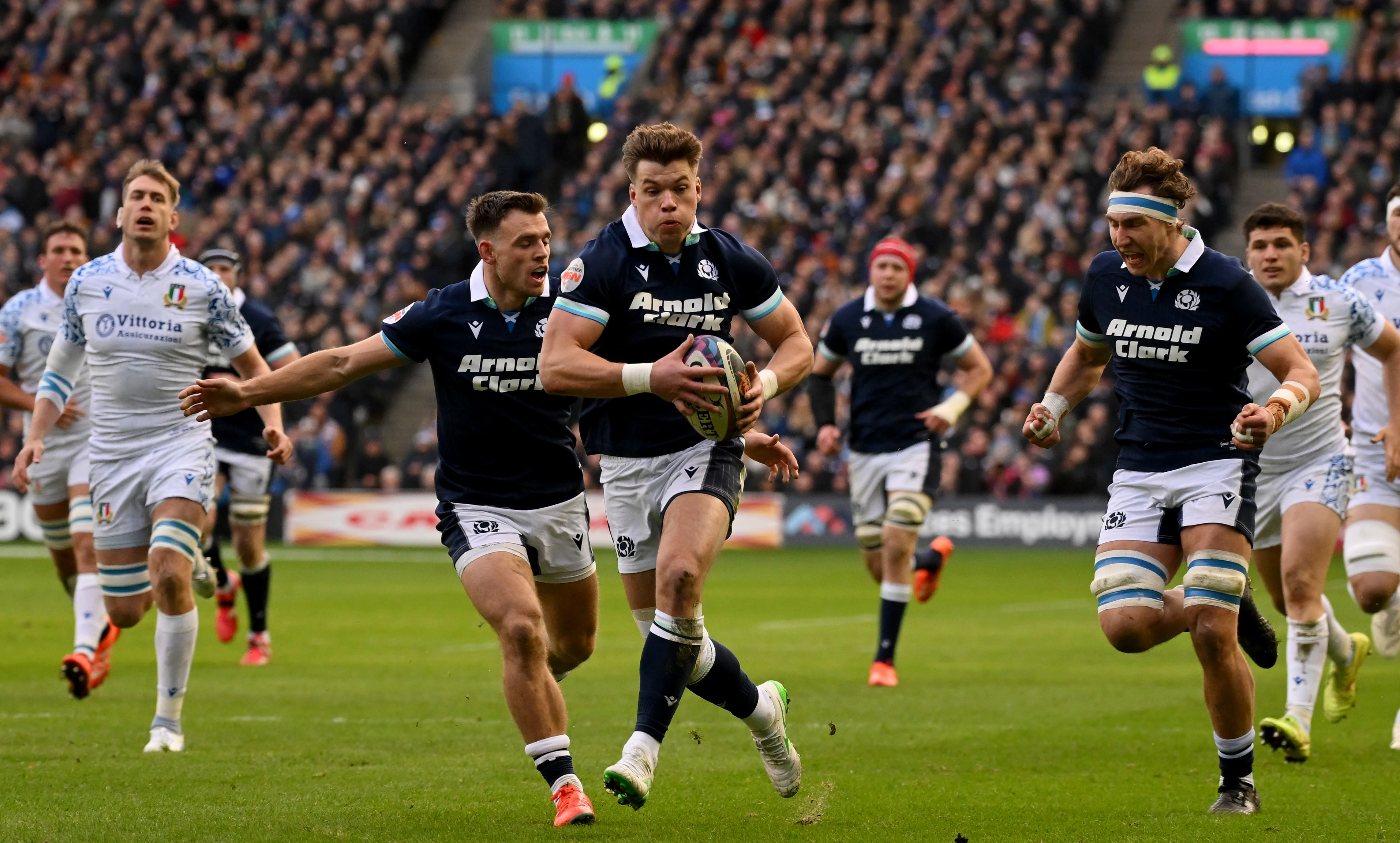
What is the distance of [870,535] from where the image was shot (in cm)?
1311

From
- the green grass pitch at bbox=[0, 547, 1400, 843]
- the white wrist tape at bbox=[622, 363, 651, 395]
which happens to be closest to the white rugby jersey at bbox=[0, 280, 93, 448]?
the green grass pitch at bbox=[0, 547, 1400, 843]

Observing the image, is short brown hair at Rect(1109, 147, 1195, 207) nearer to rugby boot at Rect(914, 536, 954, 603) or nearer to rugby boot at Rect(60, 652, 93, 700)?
rugby boot at Rect(914, 536, 954, 603)

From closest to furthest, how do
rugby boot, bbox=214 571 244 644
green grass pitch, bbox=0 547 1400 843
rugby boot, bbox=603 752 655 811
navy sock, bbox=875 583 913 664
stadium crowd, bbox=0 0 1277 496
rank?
rugby boot, bbox=603 752 655 811 → green grass pitch, bbox=0 547 1400 843 → navy sock, bbox=875 583 913 664 → rugby boot, bbox=214 571 244 644 → stadium crowd, bbox=0 0 1277 496

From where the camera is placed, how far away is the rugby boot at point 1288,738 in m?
8.59

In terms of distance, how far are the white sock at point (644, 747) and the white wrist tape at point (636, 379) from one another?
4.33 ft

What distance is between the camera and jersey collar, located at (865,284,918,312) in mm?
13273

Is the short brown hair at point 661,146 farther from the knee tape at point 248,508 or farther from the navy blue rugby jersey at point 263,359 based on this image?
the knee tape at point 248,508

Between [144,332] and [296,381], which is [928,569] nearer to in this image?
[144,332]

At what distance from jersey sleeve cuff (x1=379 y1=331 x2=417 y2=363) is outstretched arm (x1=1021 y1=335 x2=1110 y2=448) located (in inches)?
106

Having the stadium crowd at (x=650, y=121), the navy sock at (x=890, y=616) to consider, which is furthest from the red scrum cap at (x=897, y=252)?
the stadium crowd at (x=650, y=121)

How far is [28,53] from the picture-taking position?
3794cm

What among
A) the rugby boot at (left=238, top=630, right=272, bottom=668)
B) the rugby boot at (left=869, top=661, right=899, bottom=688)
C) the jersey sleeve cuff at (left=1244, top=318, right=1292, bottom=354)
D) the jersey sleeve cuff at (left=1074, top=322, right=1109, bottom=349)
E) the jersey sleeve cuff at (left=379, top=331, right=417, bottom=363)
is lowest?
the rugby boot at (left=238, top=630, right=272, bottom=668)

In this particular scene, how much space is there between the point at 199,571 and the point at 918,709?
4705mm

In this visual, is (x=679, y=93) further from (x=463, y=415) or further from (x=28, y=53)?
(x=463, y=415)
